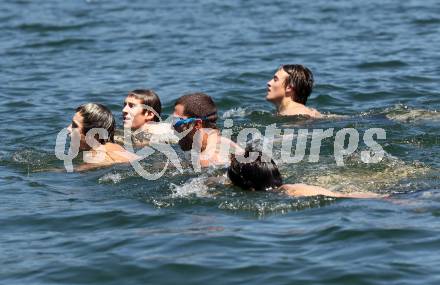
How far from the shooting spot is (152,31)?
2341 cm

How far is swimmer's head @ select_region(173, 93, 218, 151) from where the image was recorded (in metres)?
11.3

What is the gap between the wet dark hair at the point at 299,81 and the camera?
15.1 meters

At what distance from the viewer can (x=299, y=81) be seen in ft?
49.6

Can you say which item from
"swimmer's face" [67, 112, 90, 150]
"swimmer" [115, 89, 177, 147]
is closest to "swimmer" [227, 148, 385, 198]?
"swimmer's face" [67, 112, 90, 150]

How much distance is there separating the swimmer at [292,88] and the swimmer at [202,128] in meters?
3.79

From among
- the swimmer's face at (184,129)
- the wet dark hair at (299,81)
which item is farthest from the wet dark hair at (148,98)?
the swimmer's face at (184,129)

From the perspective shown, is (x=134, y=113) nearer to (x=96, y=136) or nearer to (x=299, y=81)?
(x=96, y=136)

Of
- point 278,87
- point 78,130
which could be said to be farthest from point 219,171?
point 278,87

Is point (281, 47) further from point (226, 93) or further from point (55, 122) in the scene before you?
point (55, 122)

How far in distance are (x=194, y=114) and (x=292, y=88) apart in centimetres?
412

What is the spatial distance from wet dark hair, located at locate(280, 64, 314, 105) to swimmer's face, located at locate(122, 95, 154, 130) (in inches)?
96.5

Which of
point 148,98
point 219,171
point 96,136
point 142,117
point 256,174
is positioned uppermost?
point 148,98

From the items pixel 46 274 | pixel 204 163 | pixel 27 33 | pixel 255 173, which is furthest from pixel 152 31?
pixel 46 274

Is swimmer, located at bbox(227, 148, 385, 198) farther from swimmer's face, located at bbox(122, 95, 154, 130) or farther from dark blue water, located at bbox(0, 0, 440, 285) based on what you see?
swimmer's face, located at bbox(122, 95, 154, 130)
